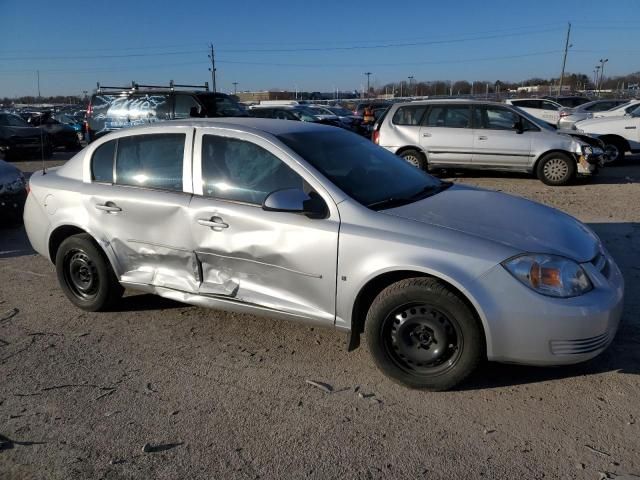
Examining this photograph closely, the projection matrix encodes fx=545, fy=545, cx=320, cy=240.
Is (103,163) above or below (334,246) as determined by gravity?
above

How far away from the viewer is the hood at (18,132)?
16.6m

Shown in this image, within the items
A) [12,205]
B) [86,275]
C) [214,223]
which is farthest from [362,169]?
[12,205]

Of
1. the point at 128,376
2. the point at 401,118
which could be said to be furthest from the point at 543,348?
the point at 401,118

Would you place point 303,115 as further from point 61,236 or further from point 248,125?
point 248,125

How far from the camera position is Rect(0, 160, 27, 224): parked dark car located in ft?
25.1

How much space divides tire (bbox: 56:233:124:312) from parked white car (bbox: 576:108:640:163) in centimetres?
1247

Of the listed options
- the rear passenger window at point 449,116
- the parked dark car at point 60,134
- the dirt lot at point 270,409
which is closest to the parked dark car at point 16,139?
the parked dark car at point 60,134

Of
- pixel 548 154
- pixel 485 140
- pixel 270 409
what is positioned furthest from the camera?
pixel 485 140

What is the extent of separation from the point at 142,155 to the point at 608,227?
5.84m

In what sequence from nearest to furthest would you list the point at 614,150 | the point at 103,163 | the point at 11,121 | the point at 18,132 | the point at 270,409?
the point at 270,409, the point at 103,163, the point at 614,150, the point at 18,132, the point at 11,121

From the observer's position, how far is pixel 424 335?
10.8 feet

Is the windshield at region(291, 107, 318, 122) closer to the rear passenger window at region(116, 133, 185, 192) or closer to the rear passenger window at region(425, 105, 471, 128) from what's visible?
the rear passenger window at region(425, 105, 471, 128)

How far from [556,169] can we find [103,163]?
8.92 m

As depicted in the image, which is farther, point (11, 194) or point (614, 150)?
point (614, 150)
